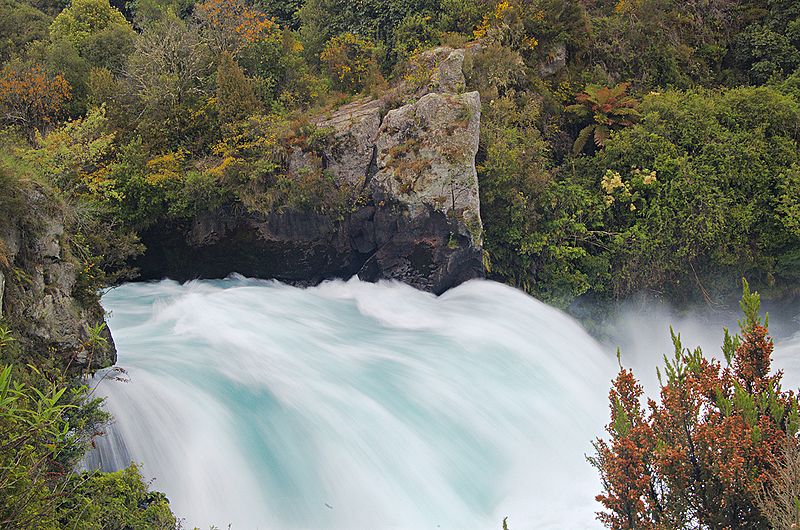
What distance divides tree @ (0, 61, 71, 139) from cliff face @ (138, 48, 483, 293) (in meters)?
4.38

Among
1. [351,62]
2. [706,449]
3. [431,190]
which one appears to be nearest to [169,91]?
[351,62]

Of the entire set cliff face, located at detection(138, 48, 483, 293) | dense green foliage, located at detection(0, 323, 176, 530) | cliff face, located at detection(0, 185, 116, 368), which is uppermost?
cliff face, located at detection(138, 48, 483, 293)

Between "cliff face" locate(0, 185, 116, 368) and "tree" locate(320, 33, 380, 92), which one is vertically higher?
"tree" locate(320, 33, 380, 92)

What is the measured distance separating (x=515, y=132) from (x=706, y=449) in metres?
9.56

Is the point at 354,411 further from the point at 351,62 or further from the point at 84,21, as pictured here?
the point at 84,21

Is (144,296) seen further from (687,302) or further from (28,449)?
(687,302)

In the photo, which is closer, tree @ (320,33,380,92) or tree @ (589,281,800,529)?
tree @ (589,281,800,529)

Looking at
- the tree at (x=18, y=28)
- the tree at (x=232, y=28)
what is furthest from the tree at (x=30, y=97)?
the tree at (x=232, y=28)

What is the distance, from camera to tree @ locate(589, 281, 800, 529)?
203 inches

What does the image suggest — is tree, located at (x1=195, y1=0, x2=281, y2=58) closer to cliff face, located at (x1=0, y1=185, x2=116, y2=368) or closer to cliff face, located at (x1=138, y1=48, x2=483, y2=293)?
cliff face, located at (x1=138, y1=48, x2=483, y2=293)

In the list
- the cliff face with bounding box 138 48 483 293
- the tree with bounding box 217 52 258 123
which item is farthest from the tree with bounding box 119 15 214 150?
the cliff face with bounding box 138 48 483 293

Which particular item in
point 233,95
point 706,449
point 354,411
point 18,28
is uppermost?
point 18,28

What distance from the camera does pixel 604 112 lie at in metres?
14.8

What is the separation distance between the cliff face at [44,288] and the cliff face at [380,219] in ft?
17.5
